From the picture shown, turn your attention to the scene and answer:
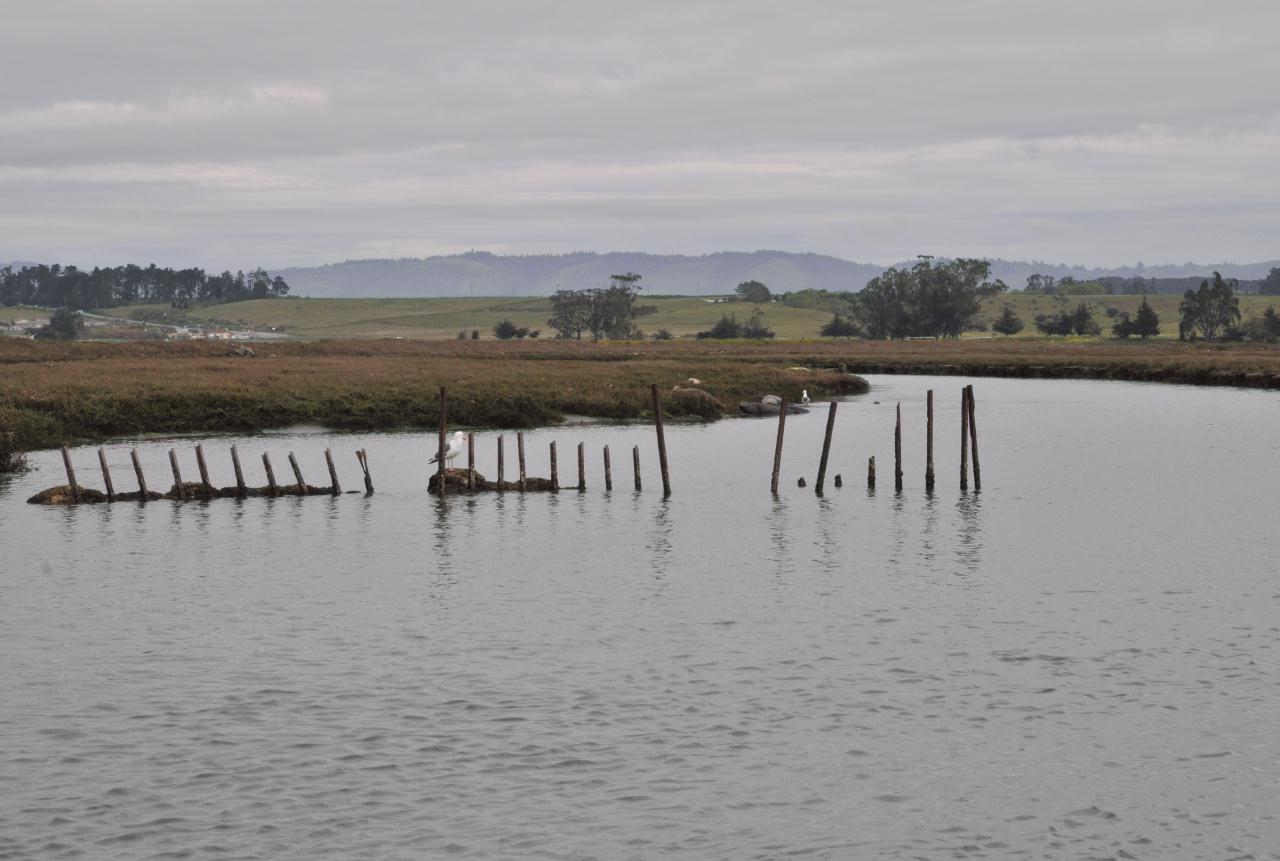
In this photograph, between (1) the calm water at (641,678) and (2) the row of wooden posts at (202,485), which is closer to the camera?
(1) the calm water at (641,678)

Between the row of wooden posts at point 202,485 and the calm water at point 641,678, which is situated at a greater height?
the row of wooden posts at point 202,485

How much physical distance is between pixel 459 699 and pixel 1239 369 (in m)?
110

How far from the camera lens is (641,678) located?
25719 millimetres

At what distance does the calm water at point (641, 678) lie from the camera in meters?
18.7

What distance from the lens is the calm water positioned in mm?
18734

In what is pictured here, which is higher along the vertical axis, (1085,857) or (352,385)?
(352,385)

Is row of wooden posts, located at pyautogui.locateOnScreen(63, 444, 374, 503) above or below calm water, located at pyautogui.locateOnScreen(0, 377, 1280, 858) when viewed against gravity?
above

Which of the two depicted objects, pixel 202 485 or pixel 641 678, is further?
pixel 202 485

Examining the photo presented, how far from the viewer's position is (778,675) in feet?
85.1

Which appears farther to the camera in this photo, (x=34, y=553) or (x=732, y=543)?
(x=732, y=543)

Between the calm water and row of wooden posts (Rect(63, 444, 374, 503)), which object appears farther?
row of wooden posts (Rect(63, 444, 374, 503))

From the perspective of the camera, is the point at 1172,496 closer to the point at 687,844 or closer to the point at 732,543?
the point at 732,543

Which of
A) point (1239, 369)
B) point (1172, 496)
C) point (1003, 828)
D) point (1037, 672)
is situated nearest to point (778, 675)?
point (1037, 672)

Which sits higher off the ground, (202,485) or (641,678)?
(202,485)
